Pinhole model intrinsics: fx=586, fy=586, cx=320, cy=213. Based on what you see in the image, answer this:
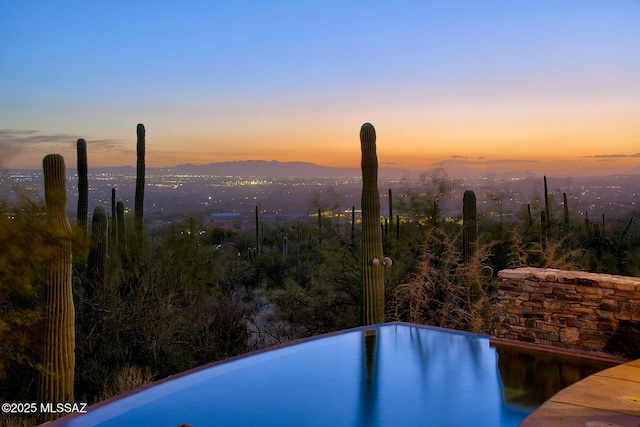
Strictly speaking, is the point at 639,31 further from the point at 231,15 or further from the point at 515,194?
the point at 231,15

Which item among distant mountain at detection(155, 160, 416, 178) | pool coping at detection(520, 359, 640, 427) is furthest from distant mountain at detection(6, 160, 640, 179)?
pool coping at detection(520, 359, 640, 427)

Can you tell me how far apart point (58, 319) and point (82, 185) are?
199 inches

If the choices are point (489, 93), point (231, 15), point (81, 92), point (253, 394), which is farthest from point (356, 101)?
point (253, 394)

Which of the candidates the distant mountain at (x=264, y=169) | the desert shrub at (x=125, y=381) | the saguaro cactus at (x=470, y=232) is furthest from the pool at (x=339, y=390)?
the distant mountain at (x=264, y=169)

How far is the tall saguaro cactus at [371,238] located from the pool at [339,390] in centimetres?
148

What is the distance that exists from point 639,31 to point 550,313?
806cm

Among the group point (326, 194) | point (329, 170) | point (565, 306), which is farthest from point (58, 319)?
point (329, 170)

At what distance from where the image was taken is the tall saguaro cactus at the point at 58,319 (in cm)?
670

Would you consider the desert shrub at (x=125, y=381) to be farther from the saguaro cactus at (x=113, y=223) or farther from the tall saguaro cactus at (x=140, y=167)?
the tall saguaro cactus at (x=140, y=167)

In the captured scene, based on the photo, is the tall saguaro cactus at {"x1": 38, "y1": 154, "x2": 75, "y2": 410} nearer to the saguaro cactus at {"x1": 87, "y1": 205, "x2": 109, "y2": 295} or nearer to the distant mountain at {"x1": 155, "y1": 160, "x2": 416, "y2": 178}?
the saguaro cactus at {"x1": 87, "y1": 205, "x2": 109, "y2": 295}

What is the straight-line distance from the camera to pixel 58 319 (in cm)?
683

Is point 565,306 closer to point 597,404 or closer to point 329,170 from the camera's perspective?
point 597,404

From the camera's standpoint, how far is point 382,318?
9.74m

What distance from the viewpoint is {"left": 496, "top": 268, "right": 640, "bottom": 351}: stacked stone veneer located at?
659 centimetres
